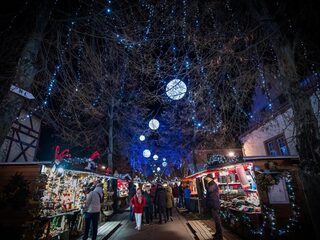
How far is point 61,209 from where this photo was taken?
8.97 meters

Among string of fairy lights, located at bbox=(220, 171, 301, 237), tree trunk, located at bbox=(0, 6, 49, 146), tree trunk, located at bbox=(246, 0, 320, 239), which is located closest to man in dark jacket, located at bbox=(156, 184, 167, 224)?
string of fairy lights, located at bbox=(220, 171, 301, 237)

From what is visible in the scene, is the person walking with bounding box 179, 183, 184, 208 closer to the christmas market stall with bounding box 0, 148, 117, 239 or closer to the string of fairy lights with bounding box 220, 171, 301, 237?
the christmas market stall with bounding box 0, 148, 117, 239

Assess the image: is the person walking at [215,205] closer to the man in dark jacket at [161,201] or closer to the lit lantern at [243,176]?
the lit lantern at [243,176]

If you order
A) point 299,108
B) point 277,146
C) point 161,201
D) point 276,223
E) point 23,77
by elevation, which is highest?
point 23,77

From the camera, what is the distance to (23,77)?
5141 mm

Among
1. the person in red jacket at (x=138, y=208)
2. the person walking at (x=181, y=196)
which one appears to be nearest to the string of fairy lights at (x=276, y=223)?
the person in red jacket at (x=138, y=208)

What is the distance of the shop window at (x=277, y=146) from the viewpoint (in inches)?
519

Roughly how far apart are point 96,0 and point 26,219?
7816 millimetres

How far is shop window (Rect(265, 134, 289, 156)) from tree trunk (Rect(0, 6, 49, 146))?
1320 centimetres

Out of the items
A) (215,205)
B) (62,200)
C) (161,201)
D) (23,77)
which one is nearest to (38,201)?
(62,200)

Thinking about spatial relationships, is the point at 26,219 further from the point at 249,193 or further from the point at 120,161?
the point at 120,161

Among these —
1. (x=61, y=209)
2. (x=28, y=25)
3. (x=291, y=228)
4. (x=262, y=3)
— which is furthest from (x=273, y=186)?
(x=28, y=25)

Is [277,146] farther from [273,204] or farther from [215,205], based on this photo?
[215,205]

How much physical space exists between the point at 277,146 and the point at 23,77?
14614mm
